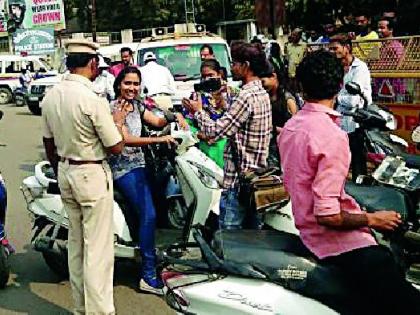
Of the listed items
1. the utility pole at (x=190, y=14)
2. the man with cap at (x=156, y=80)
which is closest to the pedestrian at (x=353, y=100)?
the man with cap at (x=156, y=80)

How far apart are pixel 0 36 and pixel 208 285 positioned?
6022 centimetres

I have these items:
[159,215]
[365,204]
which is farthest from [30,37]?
[365,204]

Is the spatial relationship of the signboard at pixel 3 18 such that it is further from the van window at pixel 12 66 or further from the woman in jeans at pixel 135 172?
the woman in jeans at pixel 135 172

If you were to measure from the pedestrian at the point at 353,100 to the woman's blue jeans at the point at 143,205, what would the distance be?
1625 mm

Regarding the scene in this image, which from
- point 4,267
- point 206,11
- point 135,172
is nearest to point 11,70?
point 4,267

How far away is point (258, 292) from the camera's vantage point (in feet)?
10.4

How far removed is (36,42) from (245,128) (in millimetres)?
33022

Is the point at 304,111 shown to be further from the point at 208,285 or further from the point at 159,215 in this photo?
the point at 159,215

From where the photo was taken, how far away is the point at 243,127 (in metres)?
4.70

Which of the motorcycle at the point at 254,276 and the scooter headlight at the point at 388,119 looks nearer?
the motorcycle at the point at 254,276

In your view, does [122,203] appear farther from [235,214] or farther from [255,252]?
A: [255,252]

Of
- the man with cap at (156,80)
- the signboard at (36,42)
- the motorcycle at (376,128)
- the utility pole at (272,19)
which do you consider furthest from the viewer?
the signboard at (36,42)

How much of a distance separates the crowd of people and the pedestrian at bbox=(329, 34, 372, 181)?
2cm

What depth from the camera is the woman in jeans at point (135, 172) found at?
5.52 m
